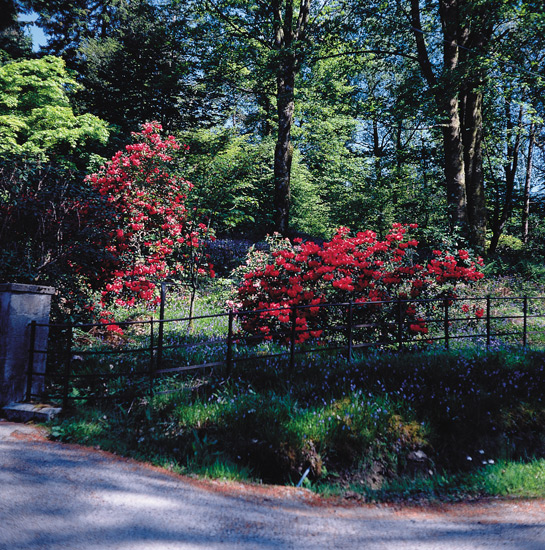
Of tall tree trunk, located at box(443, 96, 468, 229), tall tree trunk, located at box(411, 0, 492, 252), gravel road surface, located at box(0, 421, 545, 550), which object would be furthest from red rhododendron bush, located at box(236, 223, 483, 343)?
tall tree trunk, located at box(411, 0, 492, 252)

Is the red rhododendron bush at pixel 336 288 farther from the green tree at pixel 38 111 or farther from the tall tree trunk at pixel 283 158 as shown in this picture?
the green tree at pixel 38 111

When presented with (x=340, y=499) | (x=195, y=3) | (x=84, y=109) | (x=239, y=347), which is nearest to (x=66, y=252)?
(x=239, y=347)

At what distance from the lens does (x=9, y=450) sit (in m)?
4.11

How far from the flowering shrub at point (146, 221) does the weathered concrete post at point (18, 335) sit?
3192mm

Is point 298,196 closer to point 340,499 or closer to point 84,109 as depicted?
point 84,109

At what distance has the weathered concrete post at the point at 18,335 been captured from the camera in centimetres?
499

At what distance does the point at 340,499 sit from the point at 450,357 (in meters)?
3.77

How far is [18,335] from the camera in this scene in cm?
511

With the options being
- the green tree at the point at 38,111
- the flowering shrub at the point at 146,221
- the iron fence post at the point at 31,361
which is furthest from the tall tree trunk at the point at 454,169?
the green tree at the point at 38,111

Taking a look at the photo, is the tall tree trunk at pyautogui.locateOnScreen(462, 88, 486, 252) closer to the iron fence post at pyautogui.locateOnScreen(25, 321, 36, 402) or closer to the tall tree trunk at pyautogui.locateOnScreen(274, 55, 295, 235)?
the tall tree trunk at pyautogui.locateOnScreen(274, 55, 295, 235)

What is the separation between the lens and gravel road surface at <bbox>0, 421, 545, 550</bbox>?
2846 mm

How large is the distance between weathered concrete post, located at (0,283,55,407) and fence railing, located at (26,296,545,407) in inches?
3.1

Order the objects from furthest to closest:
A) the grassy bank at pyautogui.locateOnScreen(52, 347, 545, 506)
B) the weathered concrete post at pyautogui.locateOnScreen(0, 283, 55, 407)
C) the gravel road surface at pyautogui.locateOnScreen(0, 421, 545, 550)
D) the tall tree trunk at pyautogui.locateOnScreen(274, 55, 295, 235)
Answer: the tall tree trunk at pyautogui.locateOnScreen(274, 55, 295, 235) → the weathered concrete post at pyautogui.locateOnScreen(0, 283, 55, 407) → the grassy bank at pyautogui.locateOnScreen(52, 347, 545, 506) → the gravel road surface at pyautogui.locateOnScreen(0, 421, 545, 550)

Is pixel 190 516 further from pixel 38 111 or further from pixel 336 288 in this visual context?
pixel 38 111
